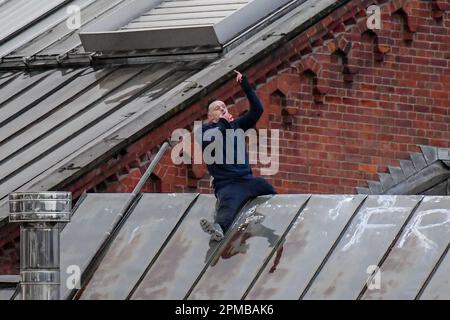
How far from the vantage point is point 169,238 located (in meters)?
26.8

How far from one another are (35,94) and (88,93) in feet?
3.23

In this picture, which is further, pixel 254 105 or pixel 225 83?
pixel 225 83

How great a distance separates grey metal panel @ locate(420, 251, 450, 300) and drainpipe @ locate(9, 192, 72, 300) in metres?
3.35

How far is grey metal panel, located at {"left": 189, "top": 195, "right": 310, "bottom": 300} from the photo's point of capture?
2577 centimetres

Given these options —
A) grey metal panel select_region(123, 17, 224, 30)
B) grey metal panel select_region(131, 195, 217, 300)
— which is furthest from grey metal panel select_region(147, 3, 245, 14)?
grey metal panel select_region(131, 195, 217, 300)

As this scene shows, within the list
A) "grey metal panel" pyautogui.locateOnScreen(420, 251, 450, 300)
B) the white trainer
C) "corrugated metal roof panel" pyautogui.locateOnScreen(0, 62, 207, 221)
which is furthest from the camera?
"corrugated metal roof panel" pyautogui.locateOnScreen(0, 62, 207, 221)

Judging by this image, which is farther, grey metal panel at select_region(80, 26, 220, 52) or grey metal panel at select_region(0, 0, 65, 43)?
grey metal panel at select_region(0, 0, 65, 43)

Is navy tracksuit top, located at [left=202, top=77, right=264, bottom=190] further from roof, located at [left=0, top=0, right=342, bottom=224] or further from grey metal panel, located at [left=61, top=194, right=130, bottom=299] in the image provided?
roof, located at [left=0, top=0, right=342, bottom=224]

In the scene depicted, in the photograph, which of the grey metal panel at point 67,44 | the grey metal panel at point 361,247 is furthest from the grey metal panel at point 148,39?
the grey metal panel at point 361,247
